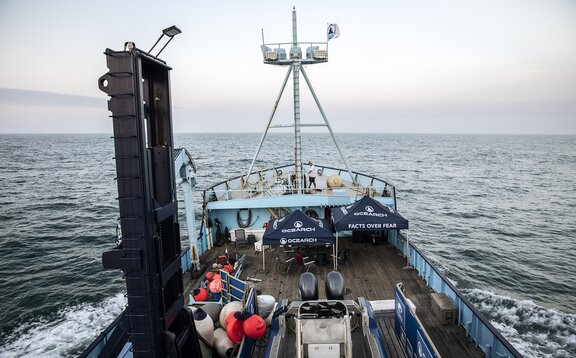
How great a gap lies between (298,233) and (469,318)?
581 centimetres

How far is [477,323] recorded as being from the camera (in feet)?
28.9

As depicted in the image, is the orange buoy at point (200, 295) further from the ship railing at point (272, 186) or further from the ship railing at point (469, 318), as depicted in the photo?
the ship railing at point (469, 318)

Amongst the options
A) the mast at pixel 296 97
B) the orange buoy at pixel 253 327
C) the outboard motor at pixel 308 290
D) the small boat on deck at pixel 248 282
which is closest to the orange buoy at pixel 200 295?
the small boat on deck at pixel 248 282

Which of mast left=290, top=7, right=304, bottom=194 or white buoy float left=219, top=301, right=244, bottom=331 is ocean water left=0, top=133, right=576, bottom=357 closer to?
white buoy float left=219, top=301, right=244, bottom=331

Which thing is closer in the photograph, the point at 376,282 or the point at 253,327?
the point at 253,327

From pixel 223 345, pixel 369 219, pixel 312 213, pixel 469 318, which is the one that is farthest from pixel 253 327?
pixel 312 213

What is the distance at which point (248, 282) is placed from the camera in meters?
10.2

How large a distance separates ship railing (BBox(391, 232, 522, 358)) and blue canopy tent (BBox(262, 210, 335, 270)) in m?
3.72

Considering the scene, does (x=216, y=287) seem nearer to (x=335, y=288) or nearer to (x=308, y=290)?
(x=308, y=290)

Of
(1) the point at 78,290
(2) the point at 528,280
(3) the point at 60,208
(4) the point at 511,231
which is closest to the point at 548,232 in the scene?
(4) the point at 511,231

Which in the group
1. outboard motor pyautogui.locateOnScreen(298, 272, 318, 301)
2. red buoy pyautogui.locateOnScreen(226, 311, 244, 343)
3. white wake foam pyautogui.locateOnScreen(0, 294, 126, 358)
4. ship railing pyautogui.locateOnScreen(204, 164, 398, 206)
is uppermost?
ship railing pyautogui.locateOnScreen(204, 164, 398, 206)

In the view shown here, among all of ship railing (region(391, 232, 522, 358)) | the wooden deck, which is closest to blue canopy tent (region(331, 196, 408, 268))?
ship railing (region(391, 232, 522, 358))

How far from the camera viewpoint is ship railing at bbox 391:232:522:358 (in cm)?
776

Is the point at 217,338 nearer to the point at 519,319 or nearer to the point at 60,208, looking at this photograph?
the point at 519,319
